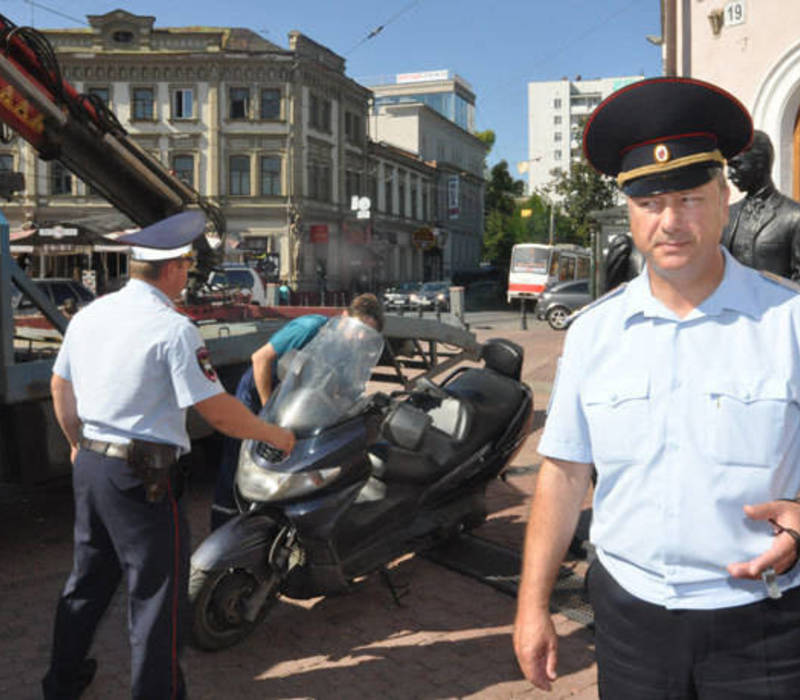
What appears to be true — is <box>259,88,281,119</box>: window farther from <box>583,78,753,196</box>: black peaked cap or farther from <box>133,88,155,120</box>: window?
<box>583,78,753,196</box>: black peaked cap

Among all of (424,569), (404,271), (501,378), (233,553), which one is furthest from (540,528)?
(404,271)

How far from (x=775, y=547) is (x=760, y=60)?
8.94 meters

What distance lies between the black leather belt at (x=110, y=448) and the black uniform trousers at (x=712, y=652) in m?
1.83

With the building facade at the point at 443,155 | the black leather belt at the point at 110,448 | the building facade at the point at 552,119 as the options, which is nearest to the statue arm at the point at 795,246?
the black leather belt at the point at 110,448

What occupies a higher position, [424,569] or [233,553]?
[233,553]

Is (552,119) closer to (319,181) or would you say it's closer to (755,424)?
(319,181)

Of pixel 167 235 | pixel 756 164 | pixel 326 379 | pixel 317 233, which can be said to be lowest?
pixel 326 379

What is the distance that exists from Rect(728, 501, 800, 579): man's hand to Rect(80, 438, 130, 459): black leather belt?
2030 mm

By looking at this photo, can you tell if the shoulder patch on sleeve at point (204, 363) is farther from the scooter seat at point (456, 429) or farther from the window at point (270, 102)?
the window at point (270, 102)

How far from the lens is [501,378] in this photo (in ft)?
17.3

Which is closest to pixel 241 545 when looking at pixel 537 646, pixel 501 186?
pixel 537 646

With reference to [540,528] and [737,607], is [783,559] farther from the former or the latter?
[540,528]

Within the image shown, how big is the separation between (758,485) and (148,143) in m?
42.9

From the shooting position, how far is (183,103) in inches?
1619
